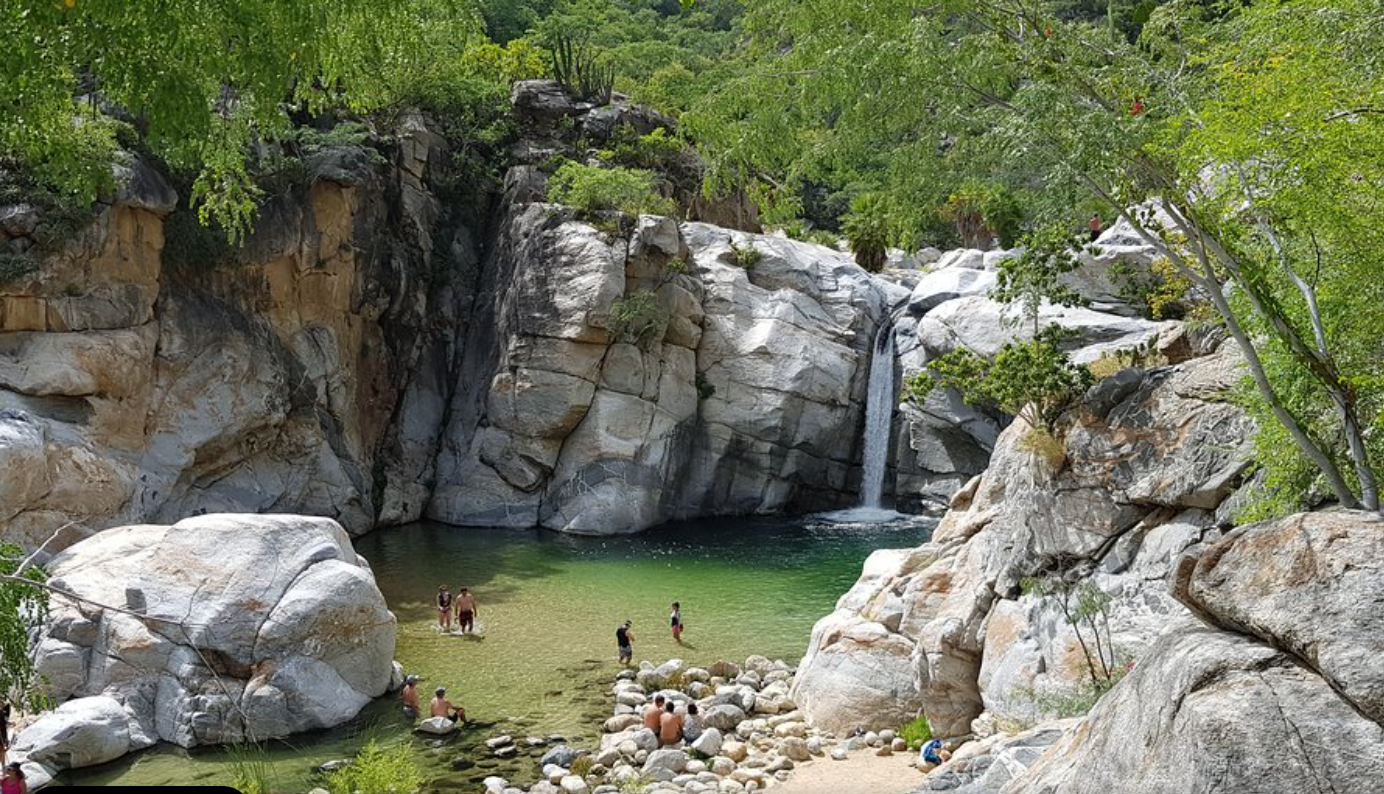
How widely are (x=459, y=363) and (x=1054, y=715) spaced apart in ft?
81.0

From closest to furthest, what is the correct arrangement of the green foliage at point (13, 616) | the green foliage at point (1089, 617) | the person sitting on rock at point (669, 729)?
1. the green foliage at point (13, 616)
2. the green foliage at point (1089, 617)
3. the person sitting on rock at point (669, 729)

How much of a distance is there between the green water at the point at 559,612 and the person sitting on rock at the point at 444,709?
1.08 ft

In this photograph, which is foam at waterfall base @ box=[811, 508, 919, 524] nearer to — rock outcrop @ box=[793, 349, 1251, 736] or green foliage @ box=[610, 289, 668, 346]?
green foliage @ box=[610, 289, 668, 346]

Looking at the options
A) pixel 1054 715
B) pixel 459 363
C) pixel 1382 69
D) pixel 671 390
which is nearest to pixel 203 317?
pixel 459 363

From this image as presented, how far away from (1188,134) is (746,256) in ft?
77.3

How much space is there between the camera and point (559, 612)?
2061 cm

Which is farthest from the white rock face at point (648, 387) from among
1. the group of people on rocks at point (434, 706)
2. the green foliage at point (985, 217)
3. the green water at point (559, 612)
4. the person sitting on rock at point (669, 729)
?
the person sitting on rock at point (669, 729)

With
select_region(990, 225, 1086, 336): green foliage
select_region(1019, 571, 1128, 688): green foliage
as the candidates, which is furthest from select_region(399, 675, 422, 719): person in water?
select_region(990, 225, 1086, 336): green foliage

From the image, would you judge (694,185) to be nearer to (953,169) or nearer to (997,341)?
(997,341)

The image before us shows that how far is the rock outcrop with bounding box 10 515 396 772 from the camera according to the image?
1357 cm

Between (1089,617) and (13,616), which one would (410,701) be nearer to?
(1089,617)

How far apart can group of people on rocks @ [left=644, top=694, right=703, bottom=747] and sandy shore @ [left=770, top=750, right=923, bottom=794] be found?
175cm

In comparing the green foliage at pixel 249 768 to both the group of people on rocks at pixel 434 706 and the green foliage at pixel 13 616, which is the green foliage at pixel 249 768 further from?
the green foliage at pixel 13 616

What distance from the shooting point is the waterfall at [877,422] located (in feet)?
102
